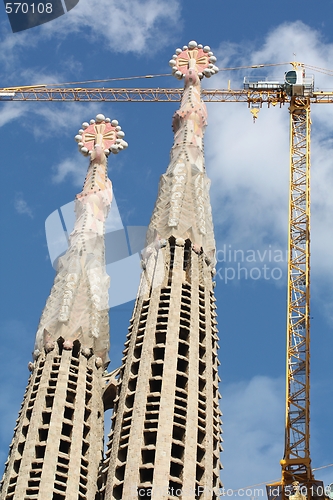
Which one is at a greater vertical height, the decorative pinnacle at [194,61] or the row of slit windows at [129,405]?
the decorative pinnacle at [194,61]

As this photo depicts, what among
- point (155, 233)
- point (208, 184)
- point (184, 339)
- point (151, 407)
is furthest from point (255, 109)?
point (151, 407)

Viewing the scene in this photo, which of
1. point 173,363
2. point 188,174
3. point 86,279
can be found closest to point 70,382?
point 173,363

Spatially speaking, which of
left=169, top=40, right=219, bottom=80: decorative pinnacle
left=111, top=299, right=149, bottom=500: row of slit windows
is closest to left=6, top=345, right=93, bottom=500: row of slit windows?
left=111, top=299, right=149, bottom=500: row of slit windows

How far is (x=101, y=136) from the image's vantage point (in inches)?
3910

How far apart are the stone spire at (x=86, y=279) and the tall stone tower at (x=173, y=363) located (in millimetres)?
4330

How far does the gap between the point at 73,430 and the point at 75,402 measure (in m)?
2.36

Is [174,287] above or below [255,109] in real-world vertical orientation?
below

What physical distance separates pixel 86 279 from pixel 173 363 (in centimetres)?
1467

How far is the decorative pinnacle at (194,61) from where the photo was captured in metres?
98.2

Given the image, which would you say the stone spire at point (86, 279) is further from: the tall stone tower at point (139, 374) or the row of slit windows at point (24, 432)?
the row of slit windows at point (24, 432)

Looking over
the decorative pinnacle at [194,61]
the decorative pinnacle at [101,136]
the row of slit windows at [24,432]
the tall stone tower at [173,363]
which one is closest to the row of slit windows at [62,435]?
the row of slit windows at [24,432]

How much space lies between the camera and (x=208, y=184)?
290ft

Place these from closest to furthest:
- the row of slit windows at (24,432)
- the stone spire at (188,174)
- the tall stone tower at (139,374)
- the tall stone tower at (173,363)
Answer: the tall stone tower at (173,363)
the tall stone tower at (139,374)
the row of slit windows at (24,432)
the stone spire at (188,174)

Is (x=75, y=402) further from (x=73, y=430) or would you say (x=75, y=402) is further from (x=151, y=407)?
(x=151, y=407)
